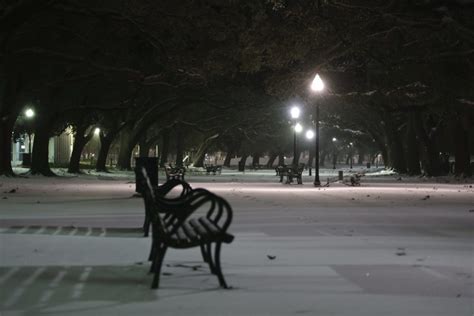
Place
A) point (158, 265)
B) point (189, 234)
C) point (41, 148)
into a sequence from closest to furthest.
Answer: point (158, 265)
point (189, 234)
point (41, 148)

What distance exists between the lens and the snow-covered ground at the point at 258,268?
5.71 metres

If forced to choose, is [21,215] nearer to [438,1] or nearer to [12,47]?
[438,1]

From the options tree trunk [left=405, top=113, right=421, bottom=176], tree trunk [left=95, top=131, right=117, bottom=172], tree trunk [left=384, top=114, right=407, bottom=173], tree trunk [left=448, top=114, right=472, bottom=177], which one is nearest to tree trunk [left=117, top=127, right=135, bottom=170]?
tree trunk [left=95, top=131, right=117, bottom=172]

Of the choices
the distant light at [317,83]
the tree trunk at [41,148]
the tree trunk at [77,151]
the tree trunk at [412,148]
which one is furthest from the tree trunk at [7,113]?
the tree trunk at [412,148]

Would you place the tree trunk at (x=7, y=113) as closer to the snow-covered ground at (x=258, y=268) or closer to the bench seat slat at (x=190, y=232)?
the snow-covered ground at (x=258, y=268)

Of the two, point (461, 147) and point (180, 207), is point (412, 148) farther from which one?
point (180, 207)

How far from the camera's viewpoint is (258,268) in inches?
296

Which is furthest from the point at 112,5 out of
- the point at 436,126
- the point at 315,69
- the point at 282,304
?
the point at 436,126

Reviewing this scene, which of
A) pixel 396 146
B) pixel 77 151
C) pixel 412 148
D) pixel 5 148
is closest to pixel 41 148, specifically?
pixel 5 148

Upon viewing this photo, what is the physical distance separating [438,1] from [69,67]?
22739mm

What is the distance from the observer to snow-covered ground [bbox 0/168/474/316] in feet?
18.7

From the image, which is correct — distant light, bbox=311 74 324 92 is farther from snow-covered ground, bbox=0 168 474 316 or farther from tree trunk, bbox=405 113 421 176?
tree trunk, bbox=405 113 421 176

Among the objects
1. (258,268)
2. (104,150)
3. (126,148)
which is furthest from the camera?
(126,148)

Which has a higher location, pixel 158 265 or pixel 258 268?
pixel 158 265
